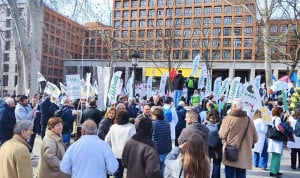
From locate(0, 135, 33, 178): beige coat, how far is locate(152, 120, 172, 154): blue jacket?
9.24 ft

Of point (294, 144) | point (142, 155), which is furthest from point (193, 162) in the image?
point (294, 144)

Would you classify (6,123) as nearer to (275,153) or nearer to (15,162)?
(15,162)

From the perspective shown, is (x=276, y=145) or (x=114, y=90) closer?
(x=276, y=145)

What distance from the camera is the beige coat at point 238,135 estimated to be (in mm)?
6684

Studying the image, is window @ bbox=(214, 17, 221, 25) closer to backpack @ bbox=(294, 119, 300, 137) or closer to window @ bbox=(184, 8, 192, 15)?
window @ bbox=(184, 8, 192, 15)

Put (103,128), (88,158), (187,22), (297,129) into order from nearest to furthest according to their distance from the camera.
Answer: (88,158) → (103,128) → (297,129) → (187,22)

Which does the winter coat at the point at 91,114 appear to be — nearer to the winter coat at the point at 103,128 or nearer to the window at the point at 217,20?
the winter coat at the point at 103,128

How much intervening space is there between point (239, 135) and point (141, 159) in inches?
103

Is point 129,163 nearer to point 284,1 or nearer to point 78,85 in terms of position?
point 78,85

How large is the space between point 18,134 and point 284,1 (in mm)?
19930

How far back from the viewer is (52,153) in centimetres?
495

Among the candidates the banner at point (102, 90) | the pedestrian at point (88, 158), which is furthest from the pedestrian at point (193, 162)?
the banner at point (102, 90)

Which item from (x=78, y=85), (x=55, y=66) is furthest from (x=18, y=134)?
(x=55, y=66)

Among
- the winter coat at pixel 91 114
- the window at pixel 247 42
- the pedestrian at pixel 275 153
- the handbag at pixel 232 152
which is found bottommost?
the pedestrian at pixel 275 153
